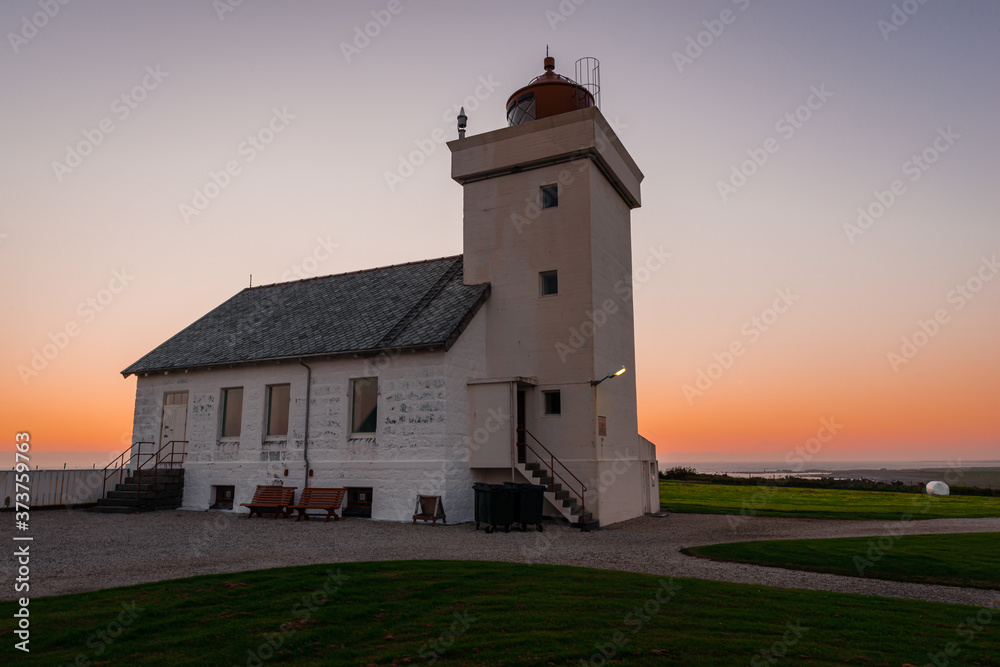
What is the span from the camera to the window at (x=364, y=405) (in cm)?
1909

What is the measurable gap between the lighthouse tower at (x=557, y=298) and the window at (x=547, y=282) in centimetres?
4

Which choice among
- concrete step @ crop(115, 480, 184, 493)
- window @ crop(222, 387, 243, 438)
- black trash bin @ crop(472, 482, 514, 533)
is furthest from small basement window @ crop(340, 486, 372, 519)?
concrete step @ crop(115, 480, 184, 493)

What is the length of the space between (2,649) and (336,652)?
9.79 ft

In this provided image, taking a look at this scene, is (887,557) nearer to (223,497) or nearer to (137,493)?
(223,497)

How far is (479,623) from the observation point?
22.3 ft

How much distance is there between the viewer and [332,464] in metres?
19.1

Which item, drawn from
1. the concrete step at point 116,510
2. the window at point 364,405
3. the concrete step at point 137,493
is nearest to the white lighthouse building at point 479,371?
the window at point 364,405

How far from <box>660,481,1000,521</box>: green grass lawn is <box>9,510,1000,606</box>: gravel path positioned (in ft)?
7.90

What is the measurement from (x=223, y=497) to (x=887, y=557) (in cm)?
1866

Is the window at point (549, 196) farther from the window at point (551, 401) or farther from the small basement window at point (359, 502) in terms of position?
the small basement window at point (359, 502)

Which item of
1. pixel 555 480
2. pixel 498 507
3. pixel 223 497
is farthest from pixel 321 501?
pixel 555 480

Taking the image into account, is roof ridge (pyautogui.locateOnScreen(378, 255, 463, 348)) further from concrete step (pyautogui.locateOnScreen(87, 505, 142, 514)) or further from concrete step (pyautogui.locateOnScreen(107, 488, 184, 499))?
concrete step (pyautogui.locateOnScreen(87, 505, 142, 514))

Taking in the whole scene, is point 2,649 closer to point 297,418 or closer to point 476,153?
point 297,418

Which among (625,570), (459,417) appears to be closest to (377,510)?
(459,417)
